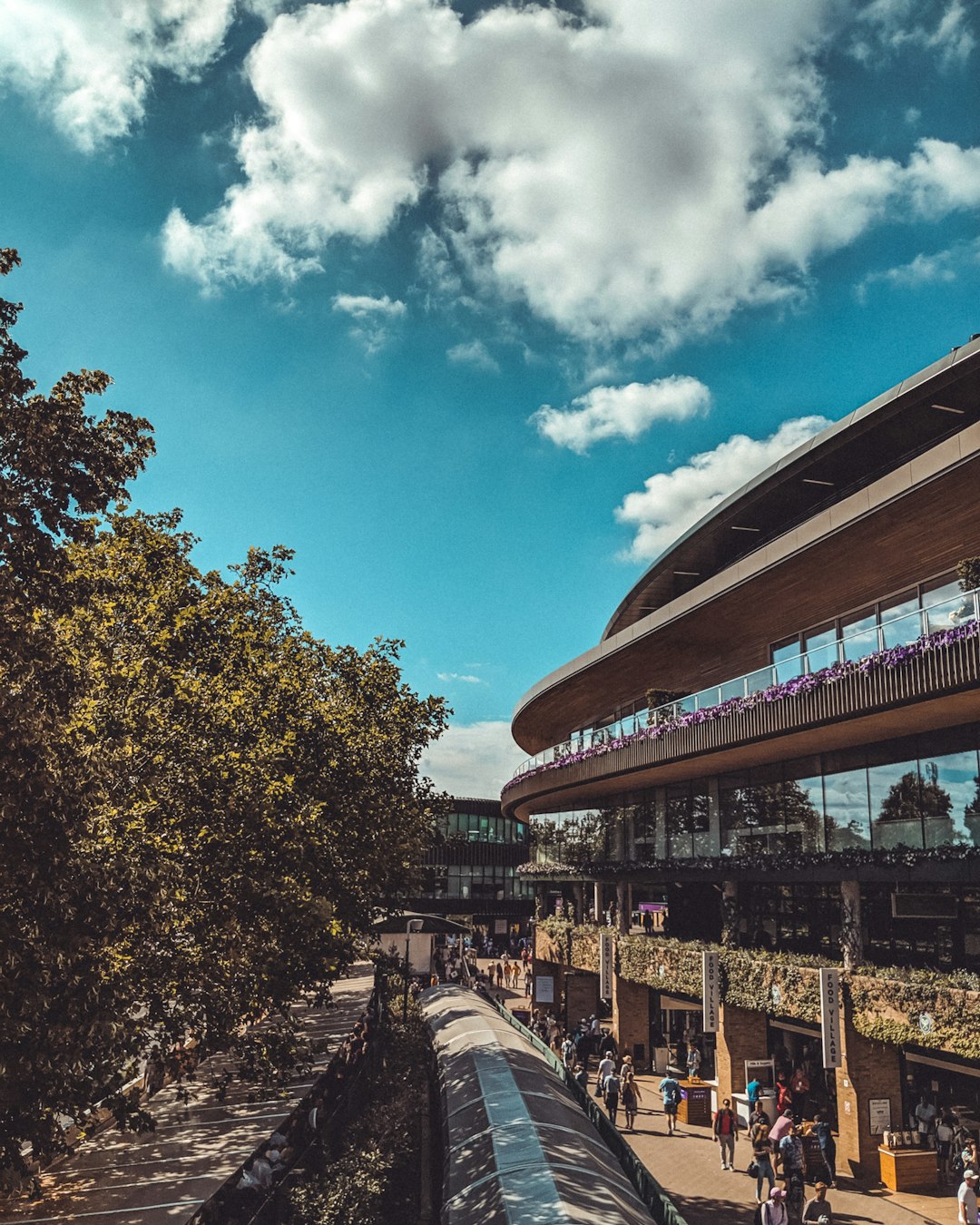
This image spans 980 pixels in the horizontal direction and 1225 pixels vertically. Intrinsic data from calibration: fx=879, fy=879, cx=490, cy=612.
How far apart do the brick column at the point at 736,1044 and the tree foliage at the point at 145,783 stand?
9717 millimetres

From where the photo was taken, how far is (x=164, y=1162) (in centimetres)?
1370

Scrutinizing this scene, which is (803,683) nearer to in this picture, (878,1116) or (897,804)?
(897,804)

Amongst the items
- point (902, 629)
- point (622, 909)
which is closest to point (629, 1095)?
point (622, 909)

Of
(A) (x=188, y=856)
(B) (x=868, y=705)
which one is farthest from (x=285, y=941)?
(B) (x=868, y=705)

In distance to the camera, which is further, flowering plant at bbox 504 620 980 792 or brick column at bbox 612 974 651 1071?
brick column at bbox 612 974 651 1071

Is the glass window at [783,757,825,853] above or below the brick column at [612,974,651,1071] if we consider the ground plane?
above

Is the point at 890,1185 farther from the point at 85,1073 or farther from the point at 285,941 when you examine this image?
the point at 85,1073

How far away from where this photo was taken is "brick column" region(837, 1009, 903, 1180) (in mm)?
18656

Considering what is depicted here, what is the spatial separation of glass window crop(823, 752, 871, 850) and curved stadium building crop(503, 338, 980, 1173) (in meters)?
0.05

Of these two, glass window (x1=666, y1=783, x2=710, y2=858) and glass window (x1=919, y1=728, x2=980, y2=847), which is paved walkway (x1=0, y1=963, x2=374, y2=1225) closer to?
Answer: glass window (x1=919, y1=728, x2=980, y2=847)


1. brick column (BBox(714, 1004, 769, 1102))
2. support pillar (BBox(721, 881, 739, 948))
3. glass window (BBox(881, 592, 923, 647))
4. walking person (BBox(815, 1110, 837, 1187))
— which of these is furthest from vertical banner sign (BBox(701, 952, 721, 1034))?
glass window (BBox(881, 592, 923, 647))

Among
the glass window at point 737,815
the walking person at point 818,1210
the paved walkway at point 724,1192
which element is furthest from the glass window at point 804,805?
the walking person at point 818,1210

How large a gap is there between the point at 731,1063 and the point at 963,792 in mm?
10390

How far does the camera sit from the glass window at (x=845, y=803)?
2048 centimetres
